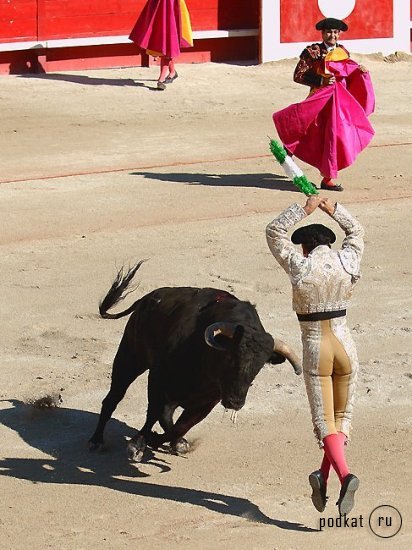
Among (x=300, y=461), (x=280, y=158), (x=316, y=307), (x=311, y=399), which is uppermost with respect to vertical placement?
(x=280, y=158)

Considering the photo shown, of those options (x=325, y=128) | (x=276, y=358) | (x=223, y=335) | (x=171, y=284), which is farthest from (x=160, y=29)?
(x=223, y=335)

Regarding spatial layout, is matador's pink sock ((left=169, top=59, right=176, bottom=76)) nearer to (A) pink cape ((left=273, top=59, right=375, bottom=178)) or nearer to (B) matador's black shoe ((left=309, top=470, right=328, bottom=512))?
(A) pink cape ((left=273, top=59, right=375, bottom=178))

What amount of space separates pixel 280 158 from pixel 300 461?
143 cm

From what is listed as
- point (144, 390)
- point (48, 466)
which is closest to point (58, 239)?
point (144, 390)

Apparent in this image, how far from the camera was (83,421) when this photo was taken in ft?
21.0

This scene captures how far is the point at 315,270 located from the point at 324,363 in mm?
356

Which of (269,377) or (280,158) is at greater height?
(280,158)

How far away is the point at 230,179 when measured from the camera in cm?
1141

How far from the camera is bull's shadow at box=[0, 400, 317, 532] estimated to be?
18.0 feet

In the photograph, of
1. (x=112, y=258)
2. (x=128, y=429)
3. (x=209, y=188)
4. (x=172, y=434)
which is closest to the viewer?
(x=172, y=434)

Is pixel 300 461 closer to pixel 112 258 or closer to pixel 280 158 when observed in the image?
pixel 280 158

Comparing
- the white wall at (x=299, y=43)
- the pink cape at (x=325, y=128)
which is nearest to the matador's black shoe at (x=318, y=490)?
the pink cape at (x=325, y=128)

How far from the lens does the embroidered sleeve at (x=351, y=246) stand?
16.7ft

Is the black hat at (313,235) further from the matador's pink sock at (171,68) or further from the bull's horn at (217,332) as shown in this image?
the matador's pink sock at (171,68)
